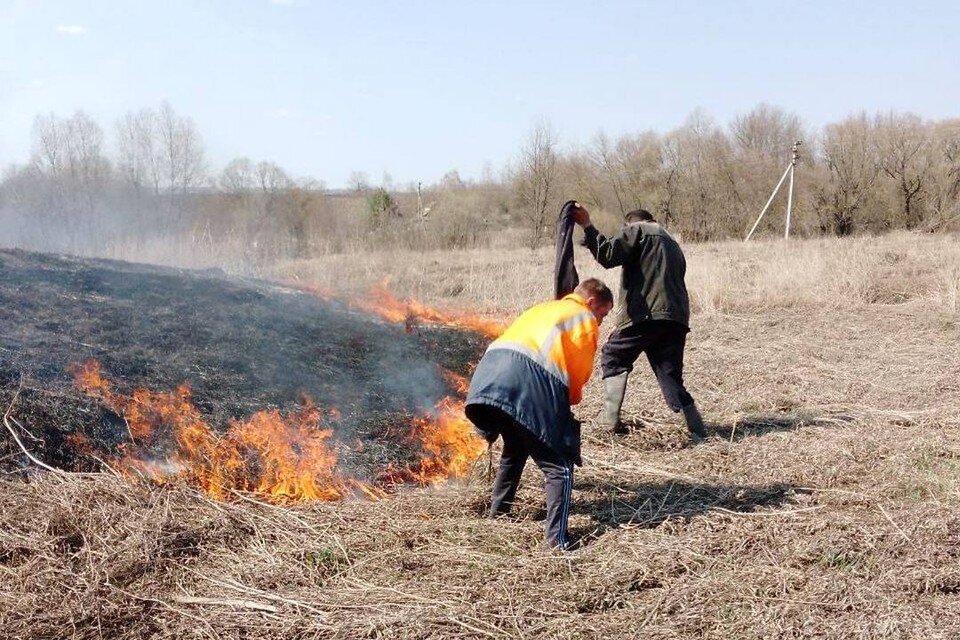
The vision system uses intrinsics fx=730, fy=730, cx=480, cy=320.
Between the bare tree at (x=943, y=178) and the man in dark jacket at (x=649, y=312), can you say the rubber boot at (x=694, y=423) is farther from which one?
the bare tree at (x=943, y=178)

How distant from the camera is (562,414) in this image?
3.72m

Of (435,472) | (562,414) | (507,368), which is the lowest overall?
(435,472)

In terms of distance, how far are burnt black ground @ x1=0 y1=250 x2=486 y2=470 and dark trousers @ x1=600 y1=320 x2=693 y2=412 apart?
6.00ft

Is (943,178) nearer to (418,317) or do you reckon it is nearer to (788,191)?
(788,191)

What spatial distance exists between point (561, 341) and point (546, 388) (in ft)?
0.84

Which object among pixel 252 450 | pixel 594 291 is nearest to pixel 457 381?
pixel 252 450

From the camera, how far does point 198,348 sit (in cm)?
641

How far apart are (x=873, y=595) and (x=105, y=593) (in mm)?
3334

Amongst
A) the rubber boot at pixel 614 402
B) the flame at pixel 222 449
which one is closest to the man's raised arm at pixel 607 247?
the rubber boot at pixel 614 402

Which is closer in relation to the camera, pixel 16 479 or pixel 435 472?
pixel 16 479

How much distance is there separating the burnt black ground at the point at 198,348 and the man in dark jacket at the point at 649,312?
183 cm

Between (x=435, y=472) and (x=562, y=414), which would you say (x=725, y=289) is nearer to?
(x=435, y=472)

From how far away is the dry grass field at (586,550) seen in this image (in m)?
3.02

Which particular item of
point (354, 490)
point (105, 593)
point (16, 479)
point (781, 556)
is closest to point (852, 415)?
point (781, 556)
